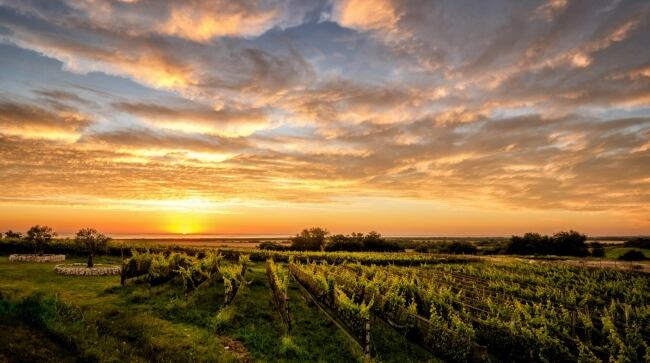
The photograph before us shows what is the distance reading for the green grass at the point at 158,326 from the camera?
8734mm

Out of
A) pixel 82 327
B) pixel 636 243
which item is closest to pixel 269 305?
pixel 82 327

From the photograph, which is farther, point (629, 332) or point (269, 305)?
point (269, 305)

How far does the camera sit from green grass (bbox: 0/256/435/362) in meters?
8.73

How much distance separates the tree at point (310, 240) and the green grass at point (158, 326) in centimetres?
6244

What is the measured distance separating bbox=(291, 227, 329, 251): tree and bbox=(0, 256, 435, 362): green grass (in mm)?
62440

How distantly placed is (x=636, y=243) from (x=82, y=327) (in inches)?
4926

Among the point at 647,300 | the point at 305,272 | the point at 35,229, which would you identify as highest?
the point at 35,229

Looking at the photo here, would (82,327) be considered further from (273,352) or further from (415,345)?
(415,345)

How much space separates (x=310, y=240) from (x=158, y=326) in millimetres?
75542

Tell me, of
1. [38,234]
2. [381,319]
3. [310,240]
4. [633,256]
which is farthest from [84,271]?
[633,256]

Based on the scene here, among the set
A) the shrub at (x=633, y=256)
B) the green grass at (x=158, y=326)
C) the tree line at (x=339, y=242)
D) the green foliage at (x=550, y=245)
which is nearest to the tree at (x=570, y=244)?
the green foliage at (x=550, y=245)

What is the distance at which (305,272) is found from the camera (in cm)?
2811

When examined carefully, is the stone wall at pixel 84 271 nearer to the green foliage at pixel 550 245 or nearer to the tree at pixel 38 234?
the tree at pixel 38 234

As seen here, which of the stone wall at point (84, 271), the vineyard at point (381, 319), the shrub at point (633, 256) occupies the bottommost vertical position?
the shrub at point (633, 256)
